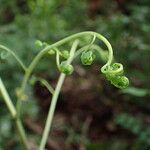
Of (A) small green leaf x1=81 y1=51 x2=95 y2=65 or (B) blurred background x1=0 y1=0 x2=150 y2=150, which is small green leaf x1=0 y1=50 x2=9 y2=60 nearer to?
(A) small green leaf x1=81 y1=51 x2=95 y2=65

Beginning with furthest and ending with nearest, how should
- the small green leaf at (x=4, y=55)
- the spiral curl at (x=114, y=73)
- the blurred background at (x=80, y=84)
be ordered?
the blurred background at (x=80, y=84), the small green leaf at (x=4, y=55), the spiral curl at (x=114, y=73)

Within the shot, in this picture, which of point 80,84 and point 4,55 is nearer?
point 4,55

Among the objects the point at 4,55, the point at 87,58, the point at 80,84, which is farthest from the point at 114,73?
the point at 80,84

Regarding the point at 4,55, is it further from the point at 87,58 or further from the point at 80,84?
the point at 80,84

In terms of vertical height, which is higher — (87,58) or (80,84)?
(87,58)

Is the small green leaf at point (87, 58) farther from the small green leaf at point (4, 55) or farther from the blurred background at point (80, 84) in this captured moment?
the blurred background at point (80, 84)

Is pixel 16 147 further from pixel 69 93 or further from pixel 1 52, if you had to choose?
pixel 1 52

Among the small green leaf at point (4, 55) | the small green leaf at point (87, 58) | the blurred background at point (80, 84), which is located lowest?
the blurred background at point (80, 84)

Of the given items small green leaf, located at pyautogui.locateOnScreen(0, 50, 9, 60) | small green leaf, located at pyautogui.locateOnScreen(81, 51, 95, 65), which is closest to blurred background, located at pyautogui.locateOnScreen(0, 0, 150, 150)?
small green leaf, located at pyautogui.locateOnScreen(0, 50, 9, 60)

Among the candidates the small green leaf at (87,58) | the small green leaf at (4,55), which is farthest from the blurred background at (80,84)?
the small green leaf at (87,58)
